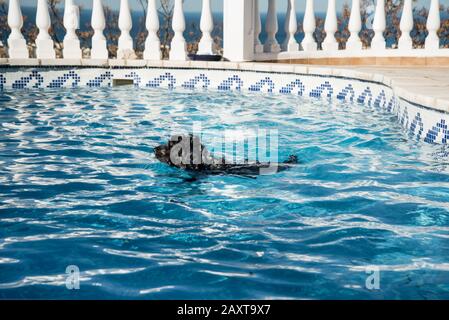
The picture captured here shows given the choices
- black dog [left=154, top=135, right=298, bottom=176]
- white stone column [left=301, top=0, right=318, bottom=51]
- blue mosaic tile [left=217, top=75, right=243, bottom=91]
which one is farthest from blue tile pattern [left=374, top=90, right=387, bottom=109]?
black dog [left=154, top=135, right=298, bottom=176]

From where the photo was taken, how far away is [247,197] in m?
4.14

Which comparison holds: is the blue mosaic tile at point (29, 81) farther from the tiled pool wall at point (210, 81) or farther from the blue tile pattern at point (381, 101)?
the blue tile pattern at point (381, 101)

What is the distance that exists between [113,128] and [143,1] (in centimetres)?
828

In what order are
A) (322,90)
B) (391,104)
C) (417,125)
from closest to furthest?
(417,125)
(391,104)
(322,90)

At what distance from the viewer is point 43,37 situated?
32.3 feet

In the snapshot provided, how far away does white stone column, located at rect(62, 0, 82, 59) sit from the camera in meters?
9.87

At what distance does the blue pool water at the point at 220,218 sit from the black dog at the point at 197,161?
96 mm

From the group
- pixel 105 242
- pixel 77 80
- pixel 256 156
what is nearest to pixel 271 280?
pixel 105 242

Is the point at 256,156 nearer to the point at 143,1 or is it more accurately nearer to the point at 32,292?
the point at 32,292

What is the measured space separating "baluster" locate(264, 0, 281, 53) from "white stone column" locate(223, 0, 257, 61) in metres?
0.45

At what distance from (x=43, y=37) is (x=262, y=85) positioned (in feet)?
11.5

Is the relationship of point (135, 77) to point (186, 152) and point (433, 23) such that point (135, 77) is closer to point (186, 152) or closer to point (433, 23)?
point (433, 23)

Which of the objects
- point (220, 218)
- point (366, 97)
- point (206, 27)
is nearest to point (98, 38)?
point (206, 27)

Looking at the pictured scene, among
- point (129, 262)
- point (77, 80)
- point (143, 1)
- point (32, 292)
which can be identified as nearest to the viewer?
point (32, 292)
